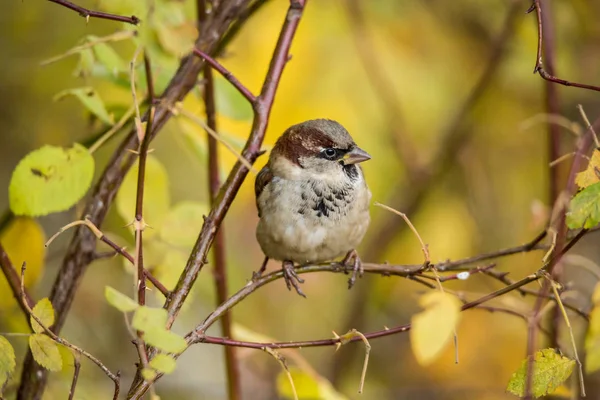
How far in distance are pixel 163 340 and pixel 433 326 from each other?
372mm

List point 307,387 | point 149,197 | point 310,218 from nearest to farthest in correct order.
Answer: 1. point 307,387
2. point 149,197
3. point 310,218

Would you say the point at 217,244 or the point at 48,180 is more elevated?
the point at 48,180

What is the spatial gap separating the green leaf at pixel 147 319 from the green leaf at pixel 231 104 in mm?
1142

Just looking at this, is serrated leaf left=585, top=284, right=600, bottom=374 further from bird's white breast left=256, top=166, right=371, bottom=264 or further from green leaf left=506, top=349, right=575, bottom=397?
bird's white breast left=256, top=166, right=371, bottom=264

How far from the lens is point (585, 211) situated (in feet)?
3.80

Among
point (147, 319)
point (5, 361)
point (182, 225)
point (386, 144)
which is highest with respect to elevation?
point (386, 144)

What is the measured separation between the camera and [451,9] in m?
3.60

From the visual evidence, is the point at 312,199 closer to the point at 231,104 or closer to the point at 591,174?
the point at 231,104

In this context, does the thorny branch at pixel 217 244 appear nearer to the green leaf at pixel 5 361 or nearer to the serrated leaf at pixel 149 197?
the serrated leaf at pixel 149 197

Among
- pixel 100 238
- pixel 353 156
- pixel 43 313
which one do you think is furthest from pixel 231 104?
pixel 43 313

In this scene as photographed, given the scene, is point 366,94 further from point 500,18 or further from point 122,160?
point 122,160

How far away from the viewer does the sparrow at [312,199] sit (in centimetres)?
203

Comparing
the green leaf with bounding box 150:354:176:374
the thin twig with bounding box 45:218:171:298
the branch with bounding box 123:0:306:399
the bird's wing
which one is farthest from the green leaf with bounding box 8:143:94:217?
the bird's wing

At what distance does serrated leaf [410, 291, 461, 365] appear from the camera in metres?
1.05
